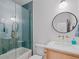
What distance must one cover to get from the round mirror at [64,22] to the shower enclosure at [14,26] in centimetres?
77

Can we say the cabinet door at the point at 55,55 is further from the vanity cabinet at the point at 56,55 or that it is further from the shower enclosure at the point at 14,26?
Answer: the shower enclosure at the point at 14,26

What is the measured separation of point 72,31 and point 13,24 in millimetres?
1413

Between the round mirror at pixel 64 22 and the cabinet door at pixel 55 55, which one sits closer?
the cabinet door at pixel 55 55

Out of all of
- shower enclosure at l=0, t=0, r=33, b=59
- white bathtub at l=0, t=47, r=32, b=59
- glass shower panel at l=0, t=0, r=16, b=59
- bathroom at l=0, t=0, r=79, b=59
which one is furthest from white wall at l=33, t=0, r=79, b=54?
glass shower panel at l=0, t=0, r=16, b=59

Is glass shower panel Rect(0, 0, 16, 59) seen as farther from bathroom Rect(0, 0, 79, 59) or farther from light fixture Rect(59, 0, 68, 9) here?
light fixture Rect(59, 0, 68, 9)

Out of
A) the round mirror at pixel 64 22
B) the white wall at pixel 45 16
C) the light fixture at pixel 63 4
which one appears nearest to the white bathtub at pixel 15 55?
the white wall at pixel 45 16

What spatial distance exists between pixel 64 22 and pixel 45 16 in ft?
1.66

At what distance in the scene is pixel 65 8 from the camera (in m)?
1.70

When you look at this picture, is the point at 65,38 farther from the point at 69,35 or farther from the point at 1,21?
the point at 1,21

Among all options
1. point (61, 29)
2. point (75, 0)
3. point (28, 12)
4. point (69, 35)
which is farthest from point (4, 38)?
point (75, 0)

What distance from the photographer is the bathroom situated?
1616 mm

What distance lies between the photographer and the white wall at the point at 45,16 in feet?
5.43

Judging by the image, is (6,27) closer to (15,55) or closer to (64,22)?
(15,55)

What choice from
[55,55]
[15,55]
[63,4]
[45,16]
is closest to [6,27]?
[15,55]
